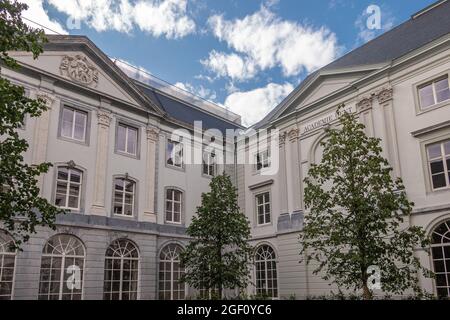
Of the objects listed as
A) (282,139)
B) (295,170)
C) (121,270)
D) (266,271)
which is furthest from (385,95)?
(121,270)

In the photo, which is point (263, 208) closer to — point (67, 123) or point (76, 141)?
point (76, 141)

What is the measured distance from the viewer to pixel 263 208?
24109mm

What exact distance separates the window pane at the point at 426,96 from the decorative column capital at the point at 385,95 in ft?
4.13

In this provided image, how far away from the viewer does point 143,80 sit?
24906mm

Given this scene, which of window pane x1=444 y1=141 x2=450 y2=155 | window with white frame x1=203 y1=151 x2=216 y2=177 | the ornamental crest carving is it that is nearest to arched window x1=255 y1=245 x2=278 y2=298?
window with white frame x1=203 y1=151 x2=216 y2=177

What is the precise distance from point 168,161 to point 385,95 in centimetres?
1182

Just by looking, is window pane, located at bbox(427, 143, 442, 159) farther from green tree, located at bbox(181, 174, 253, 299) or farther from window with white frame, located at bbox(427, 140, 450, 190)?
green tree, located at bbox(181, 174, 253, 299)

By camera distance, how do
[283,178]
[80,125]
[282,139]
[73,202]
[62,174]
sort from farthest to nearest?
[282,139], [283,178], [80,125], [73,202], [62,174]

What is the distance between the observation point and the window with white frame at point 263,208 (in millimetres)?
23781

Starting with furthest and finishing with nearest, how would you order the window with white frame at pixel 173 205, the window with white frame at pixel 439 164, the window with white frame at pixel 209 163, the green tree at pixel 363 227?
the window with white frame at pixel 209 163, the window with white frame at pixel 173 205, the window with white frame at pixel 439 164, the green tree at pixel 363 227

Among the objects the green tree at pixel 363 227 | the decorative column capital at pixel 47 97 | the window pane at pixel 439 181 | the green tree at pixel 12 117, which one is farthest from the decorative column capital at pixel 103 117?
Result: the window pane at pixel 439 181

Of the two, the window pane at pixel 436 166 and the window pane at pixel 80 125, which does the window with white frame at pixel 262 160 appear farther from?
the window pane at pixel 80 125

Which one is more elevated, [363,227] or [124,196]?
[124,196]

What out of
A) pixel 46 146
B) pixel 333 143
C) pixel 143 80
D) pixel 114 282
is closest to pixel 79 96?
pixel 46 146
